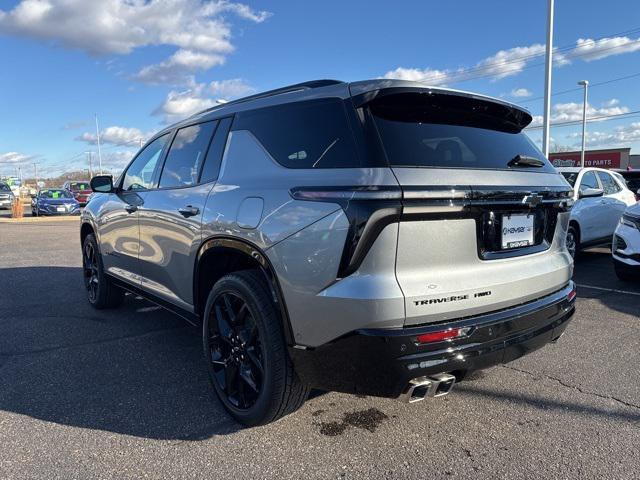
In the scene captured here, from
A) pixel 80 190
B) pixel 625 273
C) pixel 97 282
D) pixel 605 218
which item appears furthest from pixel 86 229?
pixel 80 190

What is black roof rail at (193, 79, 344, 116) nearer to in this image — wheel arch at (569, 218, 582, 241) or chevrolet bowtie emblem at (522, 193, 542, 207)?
chevrolet bowtie emblem at (522, 193, 542, 207)

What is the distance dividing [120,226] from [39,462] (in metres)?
2.53

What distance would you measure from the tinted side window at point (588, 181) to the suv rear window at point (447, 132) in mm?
5791

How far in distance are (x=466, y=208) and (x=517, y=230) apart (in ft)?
1.52

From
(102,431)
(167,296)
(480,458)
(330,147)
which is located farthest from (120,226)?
(480,458)

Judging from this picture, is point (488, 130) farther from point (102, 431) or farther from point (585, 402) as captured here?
point (102, 431)

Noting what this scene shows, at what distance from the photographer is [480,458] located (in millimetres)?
2633

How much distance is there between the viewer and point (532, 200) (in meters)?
2.75

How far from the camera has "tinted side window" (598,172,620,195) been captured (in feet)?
29.0

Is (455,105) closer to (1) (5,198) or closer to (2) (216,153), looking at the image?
(2) (216,153)

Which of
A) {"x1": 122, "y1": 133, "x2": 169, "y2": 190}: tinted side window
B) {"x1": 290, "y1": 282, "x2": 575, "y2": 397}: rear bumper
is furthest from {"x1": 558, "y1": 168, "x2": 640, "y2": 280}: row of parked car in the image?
{"x1": 122, "y1": 133, "x2": 169, "y2": 190}: tinted side window

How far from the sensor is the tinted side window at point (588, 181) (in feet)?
27.1

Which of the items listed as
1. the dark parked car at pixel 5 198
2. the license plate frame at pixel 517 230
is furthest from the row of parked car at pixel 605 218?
the dark parked car at pixel 5 198

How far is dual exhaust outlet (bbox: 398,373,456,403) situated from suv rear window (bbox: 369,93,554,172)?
3.37ft
